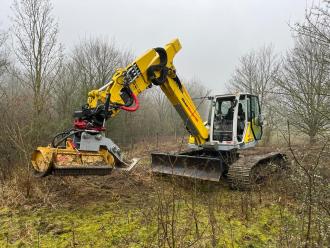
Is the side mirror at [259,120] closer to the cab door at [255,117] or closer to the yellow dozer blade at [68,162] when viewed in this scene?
the cab door at [255,117]

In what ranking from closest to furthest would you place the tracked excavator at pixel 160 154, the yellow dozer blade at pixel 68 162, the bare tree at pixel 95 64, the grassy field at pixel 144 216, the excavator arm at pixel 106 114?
1. the grassy field at pixel 144 216
2. the yellow dozer blade at pixel 68 162
3. the excavator arm at pixel 106 114
4. the tracked excavator at pixel 160 154
5. the bare tree at pixel 95 64

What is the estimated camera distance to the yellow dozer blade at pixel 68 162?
4.67 m

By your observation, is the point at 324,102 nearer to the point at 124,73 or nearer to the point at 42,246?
the point at 124,73

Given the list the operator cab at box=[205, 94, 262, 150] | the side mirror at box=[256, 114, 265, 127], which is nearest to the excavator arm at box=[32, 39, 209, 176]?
the operator cab at box=[205, 94, 262, 150]

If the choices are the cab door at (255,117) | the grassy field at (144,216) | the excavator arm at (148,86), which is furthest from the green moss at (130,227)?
the cab door at (255,117)

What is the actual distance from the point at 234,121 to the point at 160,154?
1.93m

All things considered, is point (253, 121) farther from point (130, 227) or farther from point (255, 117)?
point (130, 227)

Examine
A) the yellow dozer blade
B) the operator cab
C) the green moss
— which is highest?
the operator cab

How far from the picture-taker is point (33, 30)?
44.3ft

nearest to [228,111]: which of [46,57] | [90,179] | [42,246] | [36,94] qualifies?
[90,179]

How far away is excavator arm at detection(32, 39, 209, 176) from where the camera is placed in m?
4.83

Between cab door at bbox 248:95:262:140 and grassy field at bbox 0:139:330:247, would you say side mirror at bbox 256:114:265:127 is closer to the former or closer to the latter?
cab door at bbox 248:95:262:140

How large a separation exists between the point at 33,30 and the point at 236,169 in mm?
11141

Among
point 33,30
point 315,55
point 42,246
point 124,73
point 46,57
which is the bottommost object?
point 42,246
